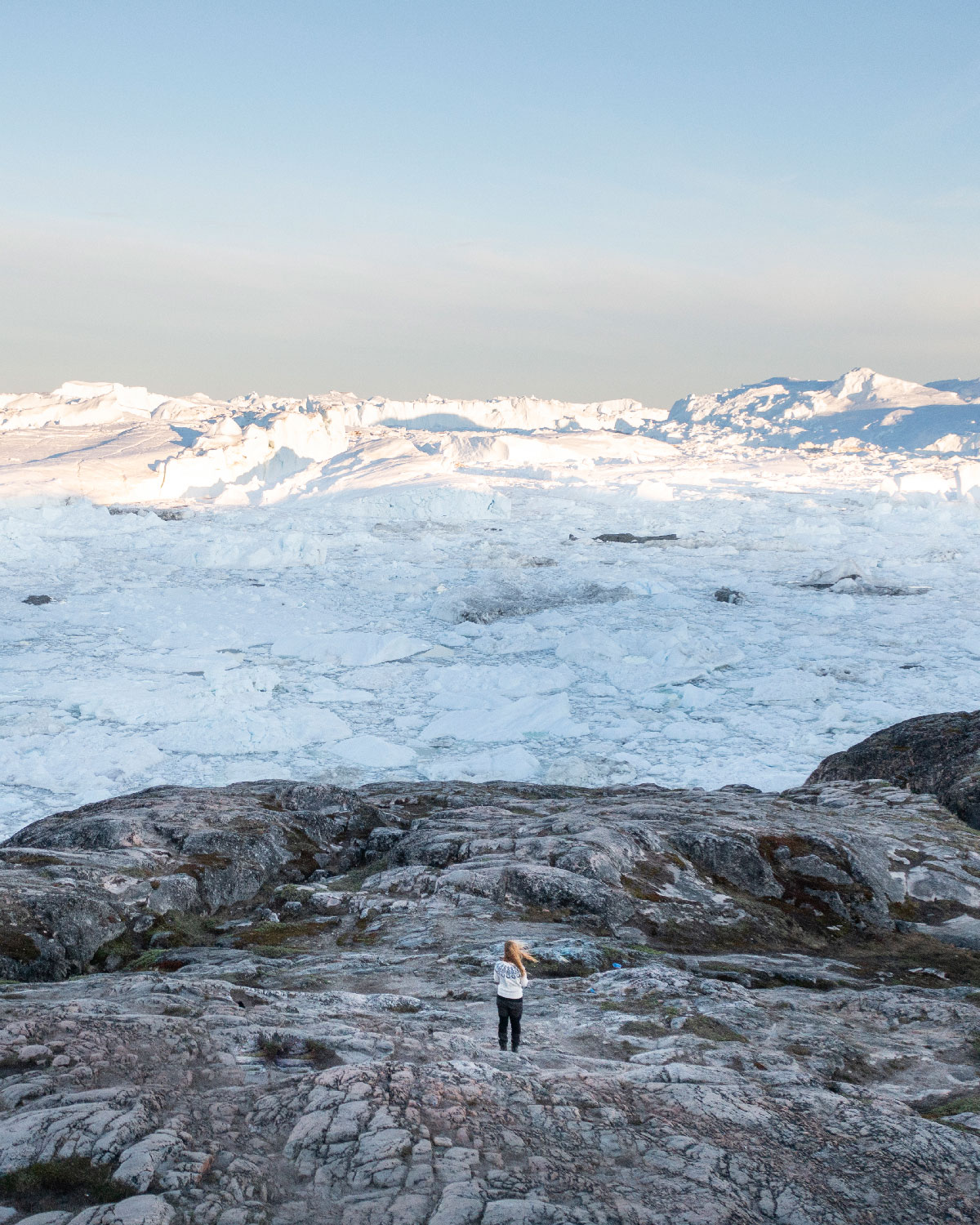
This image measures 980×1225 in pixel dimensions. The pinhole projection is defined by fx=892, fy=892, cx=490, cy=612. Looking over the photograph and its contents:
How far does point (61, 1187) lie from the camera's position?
480 centimetres

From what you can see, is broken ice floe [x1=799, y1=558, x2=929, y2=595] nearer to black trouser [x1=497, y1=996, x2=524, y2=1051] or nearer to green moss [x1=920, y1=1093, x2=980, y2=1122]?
green moss [x1=920, y1=1093, x2=980, y2=1122]

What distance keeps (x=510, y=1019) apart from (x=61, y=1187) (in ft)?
11.1

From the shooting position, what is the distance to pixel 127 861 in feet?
41.4

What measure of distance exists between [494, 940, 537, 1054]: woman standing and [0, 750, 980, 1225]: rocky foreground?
267 mm

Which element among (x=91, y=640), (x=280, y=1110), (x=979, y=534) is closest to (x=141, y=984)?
(x=280, y=1110)

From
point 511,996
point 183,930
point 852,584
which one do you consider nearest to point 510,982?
point 511,996

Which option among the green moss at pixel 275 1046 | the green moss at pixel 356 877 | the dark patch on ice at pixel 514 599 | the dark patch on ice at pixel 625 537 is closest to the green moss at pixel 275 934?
the green moss at pixel 356 877

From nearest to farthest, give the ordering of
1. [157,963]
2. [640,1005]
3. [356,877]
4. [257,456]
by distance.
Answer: [640,1005] → [157,963] → [356,877] → [257,456]

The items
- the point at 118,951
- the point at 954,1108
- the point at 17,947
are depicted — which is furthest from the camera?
the point at 118,951

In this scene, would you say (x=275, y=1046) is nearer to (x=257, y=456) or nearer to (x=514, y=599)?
(x=514, y=599)

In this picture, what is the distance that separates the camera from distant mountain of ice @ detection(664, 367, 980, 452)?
160500 millimetres

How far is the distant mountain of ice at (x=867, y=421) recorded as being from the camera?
160500 millimetres

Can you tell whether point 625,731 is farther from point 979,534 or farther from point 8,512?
point 8,512

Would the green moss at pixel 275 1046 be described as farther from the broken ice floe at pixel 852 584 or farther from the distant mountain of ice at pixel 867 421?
the distant mountain of ice at pixel 867 421
